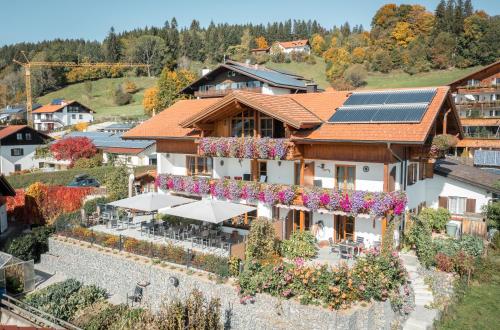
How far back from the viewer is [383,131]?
19.5 meters

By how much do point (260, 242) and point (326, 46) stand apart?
11779 centimetres

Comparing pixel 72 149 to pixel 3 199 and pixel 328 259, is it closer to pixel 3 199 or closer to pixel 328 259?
pixel 3 199

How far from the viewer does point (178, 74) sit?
84.8 m

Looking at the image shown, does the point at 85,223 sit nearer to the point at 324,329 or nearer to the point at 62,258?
the point at 62,258

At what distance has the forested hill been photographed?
9369 centimetres

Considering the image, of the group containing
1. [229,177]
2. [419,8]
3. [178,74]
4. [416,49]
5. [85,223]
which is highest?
[419,8]

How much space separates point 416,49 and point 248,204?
8827 centimetres

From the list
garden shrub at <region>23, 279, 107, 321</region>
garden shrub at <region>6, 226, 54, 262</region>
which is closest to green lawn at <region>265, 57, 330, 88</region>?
garden shrub at <region>6, 226, 54, 262</region>

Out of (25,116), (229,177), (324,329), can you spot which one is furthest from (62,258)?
(25,116)

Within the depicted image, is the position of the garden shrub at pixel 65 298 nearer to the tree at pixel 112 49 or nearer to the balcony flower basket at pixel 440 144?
the balcony flower basket at pixel 440 144

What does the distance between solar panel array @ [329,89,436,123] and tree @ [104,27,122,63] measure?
136 m

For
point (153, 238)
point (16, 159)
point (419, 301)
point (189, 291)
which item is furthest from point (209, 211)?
point (16, 159)

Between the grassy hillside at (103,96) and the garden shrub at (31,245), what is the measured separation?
74.0 m

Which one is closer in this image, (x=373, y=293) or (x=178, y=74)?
(x=373, y=293)
